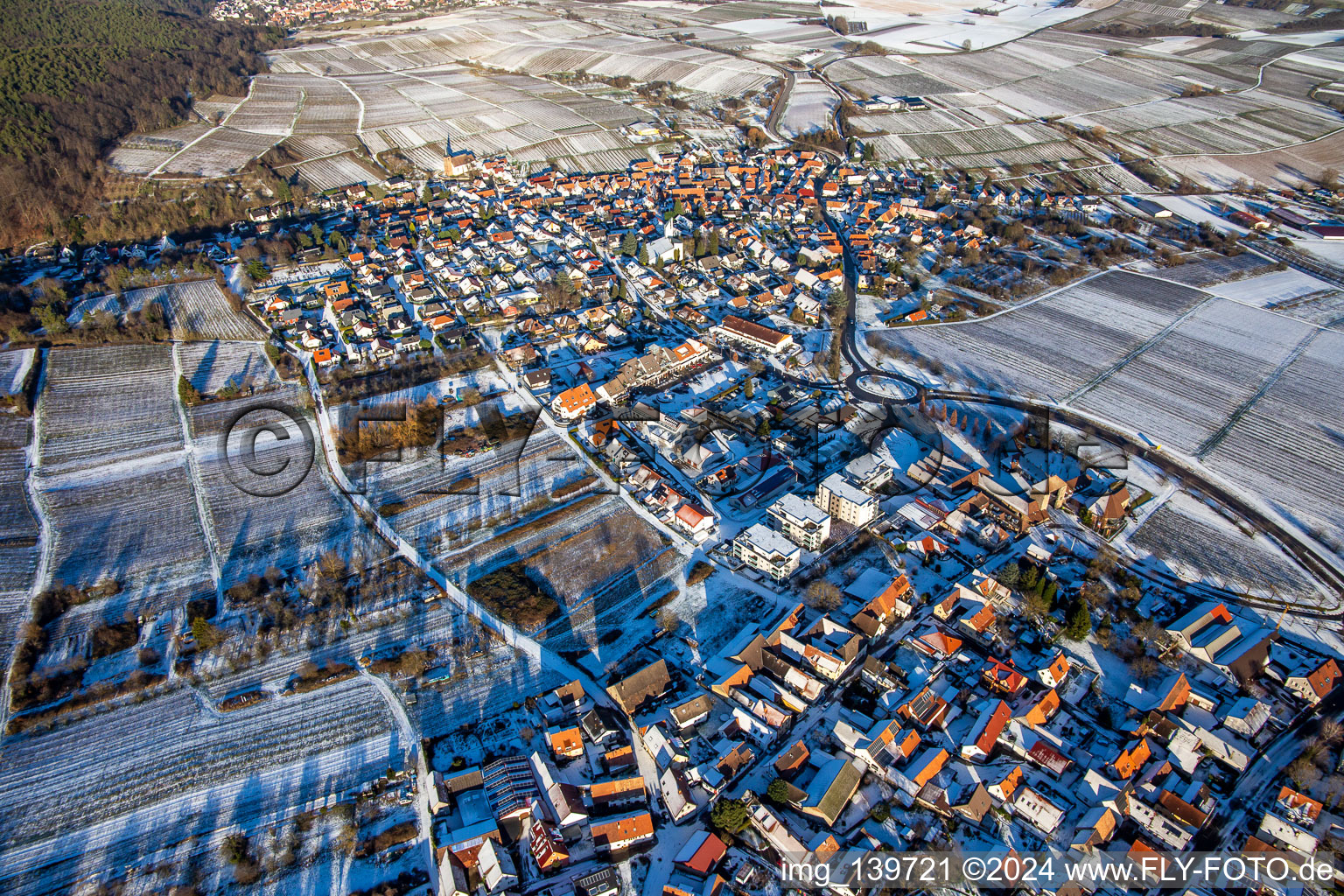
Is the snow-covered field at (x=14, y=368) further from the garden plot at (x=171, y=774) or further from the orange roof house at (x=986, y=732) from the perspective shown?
the orange roof house at (x=986, y=732)

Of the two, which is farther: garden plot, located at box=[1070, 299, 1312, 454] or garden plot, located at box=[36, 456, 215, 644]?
garden plot, located at box=[1070, 299, 1312, 454]

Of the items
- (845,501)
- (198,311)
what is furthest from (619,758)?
(198,311)

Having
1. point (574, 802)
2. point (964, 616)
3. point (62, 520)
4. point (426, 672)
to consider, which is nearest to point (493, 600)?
point (426, 672)

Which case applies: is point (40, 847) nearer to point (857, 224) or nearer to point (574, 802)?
point (574, 802)

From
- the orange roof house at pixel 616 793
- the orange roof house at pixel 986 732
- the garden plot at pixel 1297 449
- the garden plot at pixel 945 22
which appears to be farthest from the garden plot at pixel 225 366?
the garden plot at pixel 945 22

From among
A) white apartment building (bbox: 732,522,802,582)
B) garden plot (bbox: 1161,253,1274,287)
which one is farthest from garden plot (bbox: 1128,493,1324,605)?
garden plot (bbox: 1161,253,1274,287)

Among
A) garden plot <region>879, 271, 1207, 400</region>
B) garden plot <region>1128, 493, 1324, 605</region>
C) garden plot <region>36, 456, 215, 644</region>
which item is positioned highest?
garden plot <region>879, 271, 1207, 400</region>

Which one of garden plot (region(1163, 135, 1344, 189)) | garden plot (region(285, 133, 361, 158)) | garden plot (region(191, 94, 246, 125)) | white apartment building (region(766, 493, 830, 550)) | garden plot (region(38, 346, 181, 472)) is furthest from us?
garden plot (region(191, 94, 246, 125))

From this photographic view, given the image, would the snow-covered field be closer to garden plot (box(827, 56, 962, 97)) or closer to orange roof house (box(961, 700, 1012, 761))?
orange roof house (box(961, 700, 1012, 761))
